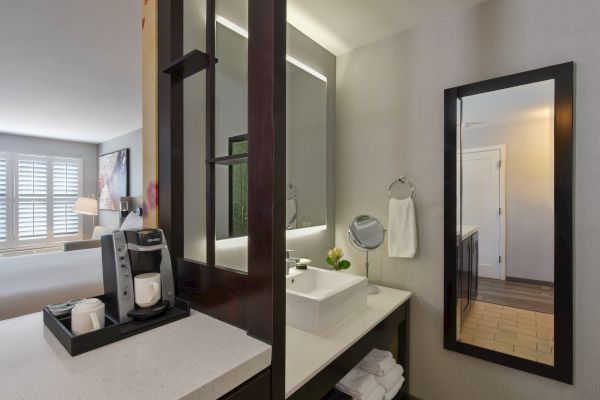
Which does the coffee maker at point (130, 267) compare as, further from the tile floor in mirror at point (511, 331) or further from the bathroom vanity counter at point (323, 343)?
the tile floor in mirror at point (511, 331)

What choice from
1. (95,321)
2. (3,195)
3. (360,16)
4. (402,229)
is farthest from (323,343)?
(3,195)

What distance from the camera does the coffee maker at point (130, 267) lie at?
2.68 feet

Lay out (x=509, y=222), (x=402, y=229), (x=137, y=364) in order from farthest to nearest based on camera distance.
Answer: (x=402, y=229)
(x=509, y=222)
(x=137, y=364)

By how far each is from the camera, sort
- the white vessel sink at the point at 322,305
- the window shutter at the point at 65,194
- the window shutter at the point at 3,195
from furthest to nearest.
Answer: the window shutter at the point at 65,194, the window shutter at the point at 3,195, the white vessel sink at the point at 322,305

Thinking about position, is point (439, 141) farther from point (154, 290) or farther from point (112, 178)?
point (112, 178)

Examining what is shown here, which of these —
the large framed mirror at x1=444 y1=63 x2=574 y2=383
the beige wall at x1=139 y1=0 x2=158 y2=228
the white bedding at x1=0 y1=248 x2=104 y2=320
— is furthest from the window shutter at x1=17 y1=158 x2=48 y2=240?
the large framed mirror at x1=444 y1=63 x2=574 y2=383

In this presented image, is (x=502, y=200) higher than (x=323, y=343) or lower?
higher

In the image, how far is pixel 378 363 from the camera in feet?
4.55

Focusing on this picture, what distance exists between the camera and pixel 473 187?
5.37ft

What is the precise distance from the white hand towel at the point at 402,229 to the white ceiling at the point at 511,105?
0.58 metres

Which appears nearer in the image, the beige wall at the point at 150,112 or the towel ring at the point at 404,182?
the beige wall at the point at 150,112

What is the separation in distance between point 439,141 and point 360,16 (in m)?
0.85

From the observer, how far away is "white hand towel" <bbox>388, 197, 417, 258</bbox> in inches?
66.9

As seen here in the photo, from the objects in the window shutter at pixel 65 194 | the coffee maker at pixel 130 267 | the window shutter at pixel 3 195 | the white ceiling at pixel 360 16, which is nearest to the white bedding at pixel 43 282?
the coffee maker at pixel 130 267
